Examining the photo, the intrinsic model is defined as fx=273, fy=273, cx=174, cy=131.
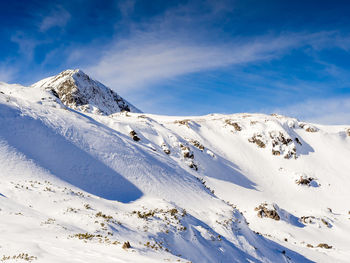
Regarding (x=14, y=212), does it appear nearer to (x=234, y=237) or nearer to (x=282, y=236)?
(x=234, y=237)

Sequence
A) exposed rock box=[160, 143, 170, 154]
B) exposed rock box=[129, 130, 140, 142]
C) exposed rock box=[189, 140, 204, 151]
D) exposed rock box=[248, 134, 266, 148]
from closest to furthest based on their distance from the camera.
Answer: exposed rock box=[129, 130, 140, 142] < exposed rock box=[160, 143, 170, 154] < exposed rock box=[189, 140, 204, 151] < exposed rock box=[248, 134, 266, 148]

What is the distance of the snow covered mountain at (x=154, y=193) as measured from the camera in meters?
14.3

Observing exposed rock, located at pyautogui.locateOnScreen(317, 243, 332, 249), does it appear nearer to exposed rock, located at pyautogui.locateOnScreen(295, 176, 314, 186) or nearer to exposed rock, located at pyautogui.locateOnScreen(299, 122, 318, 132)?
exposed rock, located at pyautogui.locateOnScreen(295, 176, 314, 186)

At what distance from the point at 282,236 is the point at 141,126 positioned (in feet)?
102

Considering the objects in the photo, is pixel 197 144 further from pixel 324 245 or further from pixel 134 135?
pixel 324 245

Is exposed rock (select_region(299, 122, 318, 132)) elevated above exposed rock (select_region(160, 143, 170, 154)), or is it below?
above

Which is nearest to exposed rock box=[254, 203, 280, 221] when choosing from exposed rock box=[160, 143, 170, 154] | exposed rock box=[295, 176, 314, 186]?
exposed rock box=[160, 143, 170, 154]

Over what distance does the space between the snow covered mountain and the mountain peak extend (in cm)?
2877

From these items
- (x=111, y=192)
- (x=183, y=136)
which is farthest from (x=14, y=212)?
(x=183, y=136)

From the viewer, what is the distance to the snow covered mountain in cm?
1426

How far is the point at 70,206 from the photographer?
730 inches

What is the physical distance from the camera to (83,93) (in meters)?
90.8

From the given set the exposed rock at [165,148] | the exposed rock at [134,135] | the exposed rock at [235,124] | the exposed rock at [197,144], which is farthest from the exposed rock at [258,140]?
the exposed rock at [134,135]

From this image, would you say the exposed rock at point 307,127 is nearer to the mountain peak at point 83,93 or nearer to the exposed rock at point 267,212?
the exposed rock at point 267,212
